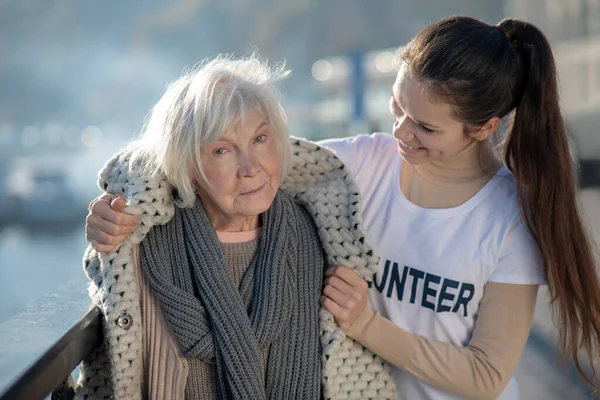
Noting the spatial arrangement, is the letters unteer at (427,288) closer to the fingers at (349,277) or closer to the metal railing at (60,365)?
the fingers at (349,277)

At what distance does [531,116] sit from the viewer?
1548 mm

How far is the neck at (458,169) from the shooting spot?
5.31ft

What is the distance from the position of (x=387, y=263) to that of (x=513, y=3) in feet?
21.1

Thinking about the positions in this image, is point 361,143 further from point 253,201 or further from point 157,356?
point 157,356

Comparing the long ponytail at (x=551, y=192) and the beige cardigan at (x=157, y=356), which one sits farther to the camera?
the long ponytail at (x=551, y=192)

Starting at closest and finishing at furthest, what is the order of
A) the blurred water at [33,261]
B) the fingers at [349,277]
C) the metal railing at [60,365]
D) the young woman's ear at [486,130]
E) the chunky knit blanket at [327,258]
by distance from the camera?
the metal railing at [60,365] → the chunky knit blanket at [327,258] → the fingers at [349,277] → the young woman's ear at [486,130] → the blurred water at [33,261]

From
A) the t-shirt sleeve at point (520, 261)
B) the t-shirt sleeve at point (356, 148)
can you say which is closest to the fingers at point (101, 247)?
the t-shirt sleeve at point (356, 148)

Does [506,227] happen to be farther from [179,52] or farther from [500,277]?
[179,52]

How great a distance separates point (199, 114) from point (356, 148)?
481 millimetres

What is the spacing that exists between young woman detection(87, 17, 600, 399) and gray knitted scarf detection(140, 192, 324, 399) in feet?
0.24

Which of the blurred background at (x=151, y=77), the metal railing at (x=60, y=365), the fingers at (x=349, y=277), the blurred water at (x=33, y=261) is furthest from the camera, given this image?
the blurred water at (x=33, y=261)

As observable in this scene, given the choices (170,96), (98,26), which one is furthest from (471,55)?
(98,26)

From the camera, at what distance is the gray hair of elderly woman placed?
1.36 m

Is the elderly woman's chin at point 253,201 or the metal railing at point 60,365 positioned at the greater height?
the elderly woman's chin at point 253,201
